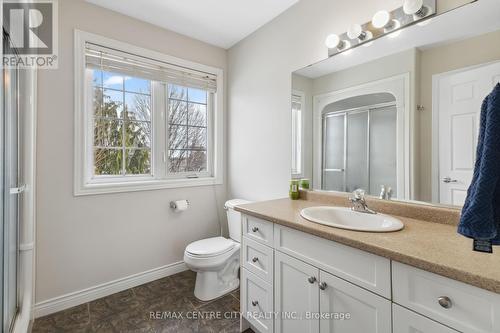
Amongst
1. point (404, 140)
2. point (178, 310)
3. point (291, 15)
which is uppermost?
point (291, 15)

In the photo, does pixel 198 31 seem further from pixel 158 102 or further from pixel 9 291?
pixel 9 291

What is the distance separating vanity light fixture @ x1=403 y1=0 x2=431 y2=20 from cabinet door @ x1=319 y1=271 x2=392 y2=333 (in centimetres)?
140

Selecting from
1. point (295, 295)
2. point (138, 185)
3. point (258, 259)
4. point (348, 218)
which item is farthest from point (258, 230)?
point (138, 185)

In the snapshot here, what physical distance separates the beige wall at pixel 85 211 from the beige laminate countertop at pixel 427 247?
1.42 meters

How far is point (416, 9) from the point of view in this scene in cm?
123

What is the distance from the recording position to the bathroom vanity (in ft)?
2.30

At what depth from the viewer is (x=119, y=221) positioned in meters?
2.05

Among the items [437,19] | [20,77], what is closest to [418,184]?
[437,19]

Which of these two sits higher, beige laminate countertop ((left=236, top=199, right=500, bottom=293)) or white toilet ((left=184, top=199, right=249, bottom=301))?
beige laminate countertop ((left=236, top=199, right=500, bottom=293))

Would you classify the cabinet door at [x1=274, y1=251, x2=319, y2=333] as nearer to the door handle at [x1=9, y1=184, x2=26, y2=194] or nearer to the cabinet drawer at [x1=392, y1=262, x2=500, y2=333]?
the cabinet drawer at [x1=392, y1=262, x2=500, y2=333]

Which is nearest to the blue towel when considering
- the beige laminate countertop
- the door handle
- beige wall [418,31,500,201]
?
the beige laminate countertop

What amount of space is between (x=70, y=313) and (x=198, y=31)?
2611mm

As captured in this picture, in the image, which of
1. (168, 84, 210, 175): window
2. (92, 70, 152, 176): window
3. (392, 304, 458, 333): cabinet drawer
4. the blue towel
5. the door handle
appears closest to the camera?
the blue towel

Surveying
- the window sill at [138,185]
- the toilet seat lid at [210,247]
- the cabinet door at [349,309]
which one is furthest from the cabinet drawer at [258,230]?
the window sill at [138,185]
